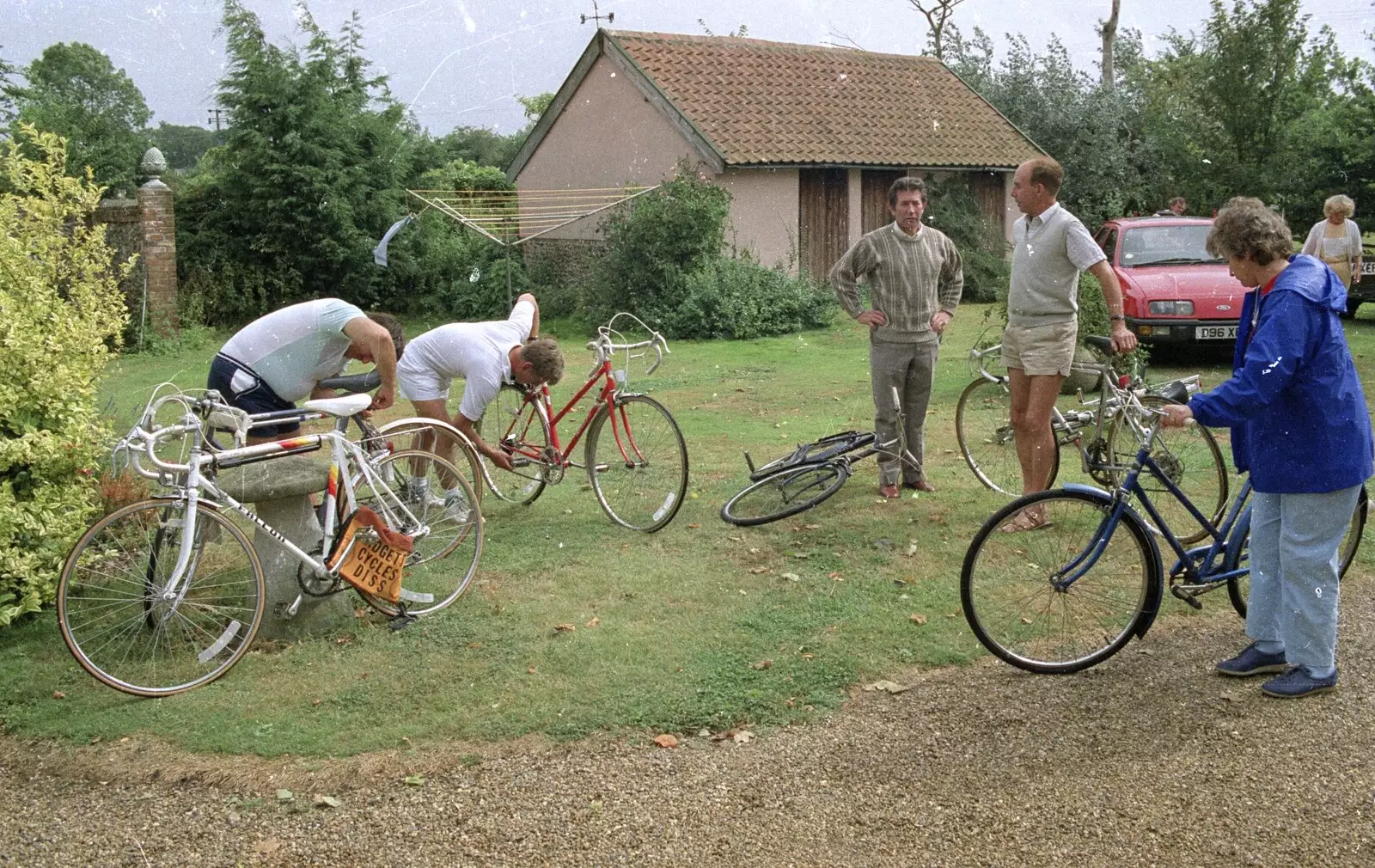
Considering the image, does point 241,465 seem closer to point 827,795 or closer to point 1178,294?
point 827,795

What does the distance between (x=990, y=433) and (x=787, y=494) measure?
1.54 m

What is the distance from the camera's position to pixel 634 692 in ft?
16.2

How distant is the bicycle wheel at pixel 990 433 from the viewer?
7.91m

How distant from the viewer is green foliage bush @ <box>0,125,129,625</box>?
18.4ft

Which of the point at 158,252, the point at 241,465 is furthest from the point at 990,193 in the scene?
the point at 241,465

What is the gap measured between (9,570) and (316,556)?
4.53 ft

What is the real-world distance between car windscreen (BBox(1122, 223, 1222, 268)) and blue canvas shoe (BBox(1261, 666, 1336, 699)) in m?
10.4

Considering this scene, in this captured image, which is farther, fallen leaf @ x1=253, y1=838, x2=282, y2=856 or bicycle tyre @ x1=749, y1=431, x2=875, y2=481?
bicycle tyre @ x1=749, y1=431, x2=875, y2=481

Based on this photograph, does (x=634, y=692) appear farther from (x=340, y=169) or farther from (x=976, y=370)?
(x=340, y=169)

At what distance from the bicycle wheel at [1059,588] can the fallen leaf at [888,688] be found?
0.39 m

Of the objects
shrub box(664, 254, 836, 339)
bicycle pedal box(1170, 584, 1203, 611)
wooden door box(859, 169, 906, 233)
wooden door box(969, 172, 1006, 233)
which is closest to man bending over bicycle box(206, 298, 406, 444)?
bicycle pedal box(1170, 584, 1203, 611)

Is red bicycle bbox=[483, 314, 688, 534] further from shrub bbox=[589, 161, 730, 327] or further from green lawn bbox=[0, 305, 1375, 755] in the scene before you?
shrub bbox=[589, 161, 730, 327]

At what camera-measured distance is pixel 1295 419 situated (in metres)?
4.55

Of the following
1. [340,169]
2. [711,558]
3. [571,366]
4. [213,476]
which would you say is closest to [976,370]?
[711,558]
